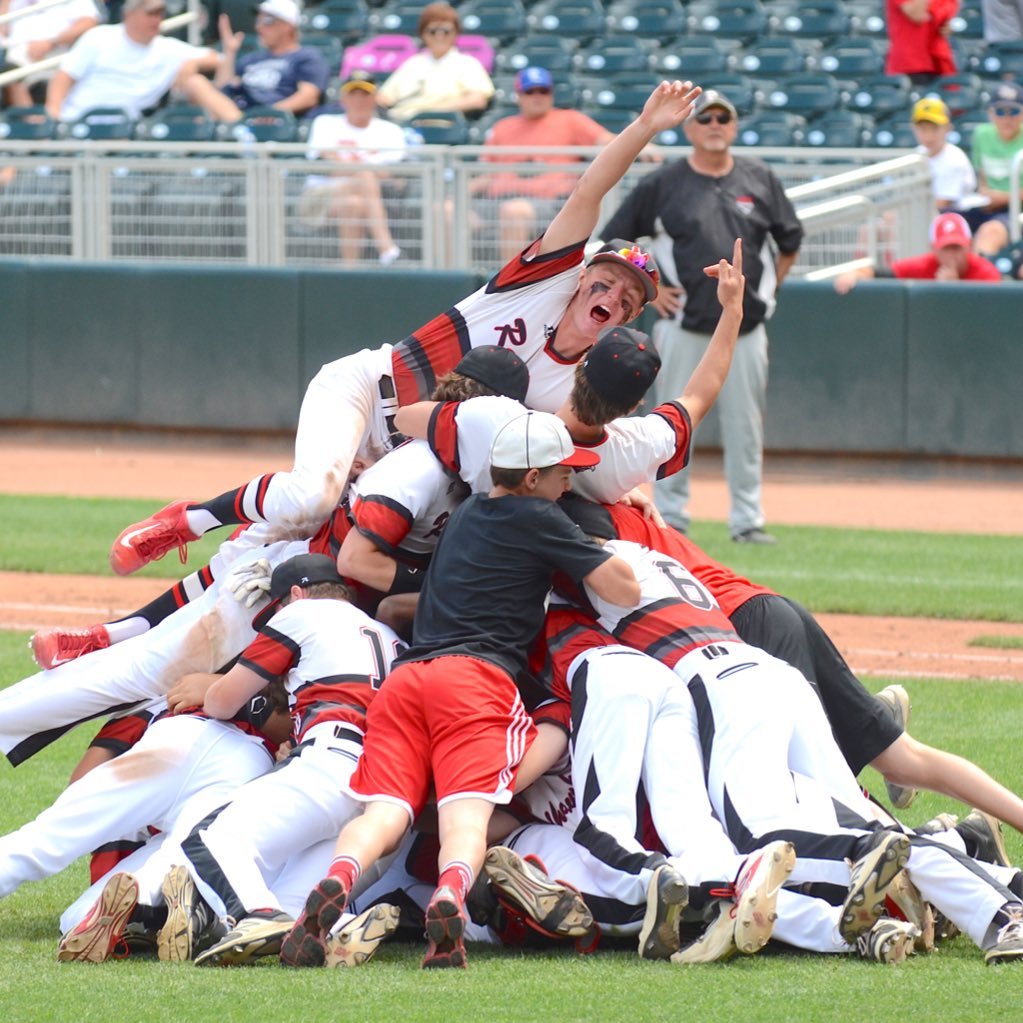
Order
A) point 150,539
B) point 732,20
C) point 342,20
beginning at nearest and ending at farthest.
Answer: point 150,539 → point 732,20 → point 342,20

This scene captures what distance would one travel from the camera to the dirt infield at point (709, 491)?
352 inches

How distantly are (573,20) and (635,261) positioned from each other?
13188 millimetres

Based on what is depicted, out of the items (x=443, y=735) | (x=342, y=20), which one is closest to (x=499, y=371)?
(x=443, y=735)

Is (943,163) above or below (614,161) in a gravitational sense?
above

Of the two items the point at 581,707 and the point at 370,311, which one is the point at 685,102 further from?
the point at 370,311

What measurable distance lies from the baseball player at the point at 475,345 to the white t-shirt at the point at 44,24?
13.3 metres

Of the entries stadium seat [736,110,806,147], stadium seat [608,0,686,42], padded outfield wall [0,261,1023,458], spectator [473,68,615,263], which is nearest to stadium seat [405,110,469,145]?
spectator [473,68,615,263]

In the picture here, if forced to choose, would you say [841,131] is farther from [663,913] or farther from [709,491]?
[663,913]

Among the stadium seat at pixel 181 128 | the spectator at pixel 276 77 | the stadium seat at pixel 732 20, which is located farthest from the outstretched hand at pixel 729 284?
the stadium seat at pixel 732 20

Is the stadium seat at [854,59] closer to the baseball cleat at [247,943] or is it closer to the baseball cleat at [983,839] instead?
the baseball cleat at [983,839]

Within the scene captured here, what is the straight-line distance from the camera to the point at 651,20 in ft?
58.5

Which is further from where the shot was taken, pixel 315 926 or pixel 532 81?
pixel 532 81

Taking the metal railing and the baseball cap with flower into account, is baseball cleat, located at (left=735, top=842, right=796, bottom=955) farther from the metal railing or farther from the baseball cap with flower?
the metal railing

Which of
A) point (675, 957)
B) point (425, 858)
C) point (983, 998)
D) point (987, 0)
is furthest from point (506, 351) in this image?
point (987, 0)
